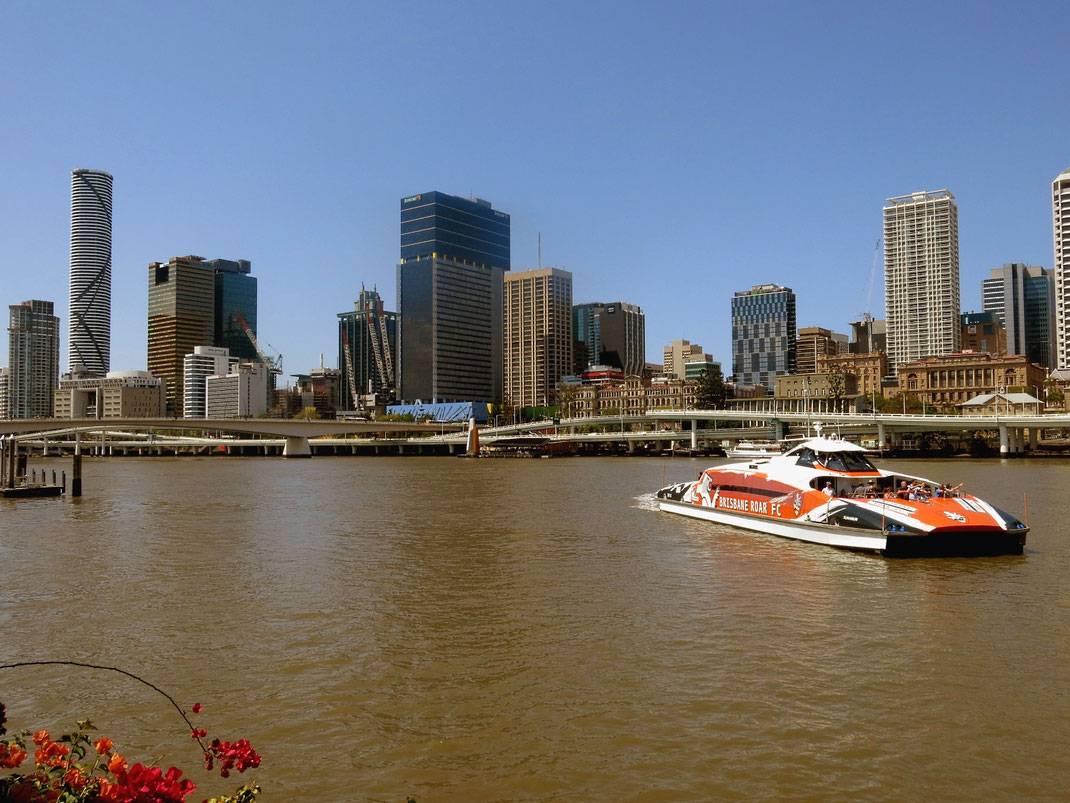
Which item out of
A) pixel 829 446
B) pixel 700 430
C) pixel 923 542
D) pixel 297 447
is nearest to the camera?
pixel 923 542

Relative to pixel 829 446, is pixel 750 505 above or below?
below

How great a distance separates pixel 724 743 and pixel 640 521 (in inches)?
1207

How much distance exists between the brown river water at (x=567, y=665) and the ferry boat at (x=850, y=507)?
81 cm

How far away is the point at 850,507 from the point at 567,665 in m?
18.5

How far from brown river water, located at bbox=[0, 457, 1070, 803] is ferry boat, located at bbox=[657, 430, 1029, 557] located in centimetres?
81

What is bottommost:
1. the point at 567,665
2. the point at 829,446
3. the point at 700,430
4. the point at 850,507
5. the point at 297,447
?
the point at 567,665

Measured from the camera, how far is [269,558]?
30.8 metres

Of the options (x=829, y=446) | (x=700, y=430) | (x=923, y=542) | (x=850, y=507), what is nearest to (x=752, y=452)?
(x=829, y=446)

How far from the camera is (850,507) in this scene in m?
31.1

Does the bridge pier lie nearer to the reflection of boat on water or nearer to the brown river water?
the reflection of boat on water

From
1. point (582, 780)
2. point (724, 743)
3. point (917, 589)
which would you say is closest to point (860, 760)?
point (724, 743)

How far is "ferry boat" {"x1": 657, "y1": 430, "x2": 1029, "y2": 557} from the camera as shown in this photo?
2855 cm

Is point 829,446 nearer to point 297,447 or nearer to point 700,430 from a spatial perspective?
point 700,430

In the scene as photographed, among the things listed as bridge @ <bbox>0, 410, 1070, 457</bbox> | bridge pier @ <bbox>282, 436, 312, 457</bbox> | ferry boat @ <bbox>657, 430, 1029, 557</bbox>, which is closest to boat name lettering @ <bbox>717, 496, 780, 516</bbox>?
ferry boat @ <bbox>657, 430, 1029, 557</bbox>
